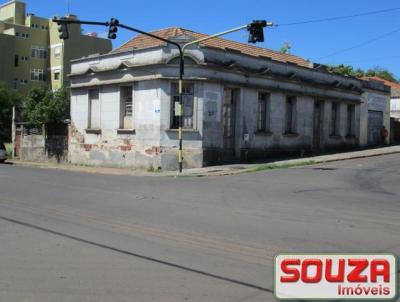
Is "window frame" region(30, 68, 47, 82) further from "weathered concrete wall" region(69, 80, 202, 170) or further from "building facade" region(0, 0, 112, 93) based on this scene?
"weathered concrete wall" region(69, 80, 202, 170)

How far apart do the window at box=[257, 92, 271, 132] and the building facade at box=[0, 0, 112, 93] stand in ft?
147

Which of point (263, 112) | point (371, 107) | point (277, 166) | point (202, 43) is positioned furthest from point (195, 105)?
point (371, 107)

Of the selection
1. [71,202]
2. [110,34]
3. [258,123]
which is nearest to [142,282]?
[71,202]

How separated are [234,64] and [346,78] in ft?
40.6

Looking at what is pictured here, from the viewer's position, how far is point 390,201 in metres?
14.9

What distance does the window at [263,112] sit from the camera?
3181cm

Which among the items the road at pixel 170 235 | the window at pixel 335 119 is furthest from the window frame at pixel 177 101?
the window at pixel 335 119

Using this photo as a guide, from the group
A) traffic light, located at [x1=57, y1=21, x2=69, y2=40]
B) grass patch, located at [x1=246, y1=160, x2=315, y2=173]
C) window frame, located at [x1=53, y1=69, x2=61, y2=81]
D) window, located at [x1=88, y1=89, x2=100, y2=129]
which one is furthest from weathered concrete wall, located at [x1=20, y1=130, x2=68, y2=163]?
window frame, located at [x1=53, y1=69, x2=61, y2=81]

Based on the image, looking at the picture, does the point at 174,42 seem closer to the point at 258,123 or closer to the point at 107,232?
the point at 258,123

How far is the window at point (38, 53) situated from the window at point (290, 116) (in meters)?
49.6

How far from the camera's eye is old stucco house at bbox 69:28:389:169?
2791cm

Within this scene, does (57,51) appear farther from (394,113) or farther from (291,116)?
(291,116)

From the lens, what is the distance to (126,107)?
3031cm

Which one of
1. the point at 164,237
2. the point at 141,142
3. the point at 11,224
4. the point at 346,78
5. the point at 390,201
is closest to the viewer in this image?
the point at 164,237
